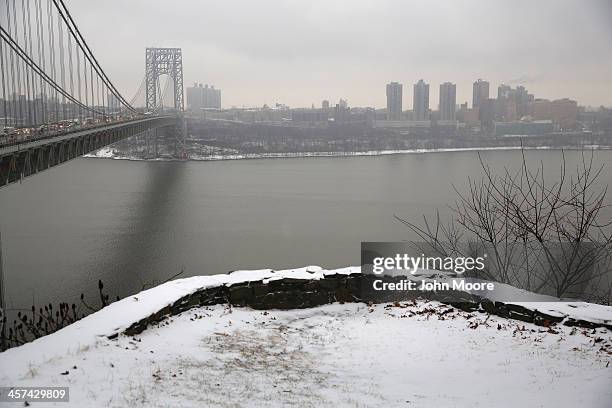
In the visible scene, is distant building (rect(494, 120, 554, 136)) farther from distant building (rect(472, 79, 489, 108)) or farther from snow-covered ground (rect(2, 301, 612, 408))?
snow-covered ground (rect(2, 301, 612, 408))

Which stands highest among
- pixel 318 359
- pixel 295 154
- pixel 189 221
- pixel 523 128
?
pixel 523 128

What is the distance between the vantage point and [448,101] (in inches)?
1929

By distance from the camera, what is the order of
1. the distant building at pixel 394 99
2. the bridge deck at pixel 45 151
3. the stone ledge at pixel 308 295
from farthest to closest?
the distant building at pixel 394 99 < the bridge deck at pixel 45 151 < the stone ledge at pixel 308 295

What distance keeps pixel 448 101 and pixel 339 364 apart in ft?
160

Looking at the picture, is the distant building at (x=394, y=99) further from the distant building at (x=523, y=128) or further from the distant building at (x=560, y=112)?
the distant building at (x=560, y=112)

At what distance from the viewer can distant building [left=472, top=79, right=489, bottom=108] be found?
26844 mm

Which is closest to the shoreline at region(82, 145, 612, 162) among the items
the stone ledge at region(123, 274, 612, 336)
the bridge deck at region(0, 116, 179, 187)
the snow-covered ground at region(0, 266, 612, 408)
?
the bridge deck at region(0, 116, 179, 187)

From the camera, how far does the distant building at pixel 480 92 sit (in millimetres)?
26844

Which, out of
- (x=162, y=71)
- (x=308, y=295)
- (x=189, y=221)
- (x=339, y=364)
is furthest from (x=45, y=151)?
(x=162, y=71)

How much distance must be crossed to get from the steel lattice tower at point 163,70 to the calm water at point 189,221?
15.4 meters

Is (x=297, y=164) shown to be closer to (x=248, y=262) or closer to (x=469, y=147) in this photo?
(x=469, y=147)

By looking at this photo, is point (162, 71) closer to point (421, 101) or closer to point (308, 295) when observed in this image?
point (421, 101)

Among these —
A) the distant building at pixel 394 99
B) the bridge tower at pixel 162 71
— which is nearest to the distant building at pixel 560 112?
the bridge tower at pixel 162 71

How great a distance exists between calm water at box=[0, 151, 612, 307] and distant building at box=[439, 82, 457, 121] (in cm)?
2481
